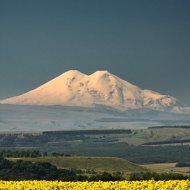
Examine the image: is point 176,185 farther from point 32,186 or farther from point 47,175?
point 47,175

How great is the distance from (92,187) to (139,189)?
4.88 metres

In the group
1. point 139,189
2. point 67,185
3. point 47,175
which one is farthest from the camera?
point 47,175

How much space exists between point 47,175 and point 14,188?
124 metres

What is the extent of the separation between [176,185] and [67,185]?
1198 centimetres

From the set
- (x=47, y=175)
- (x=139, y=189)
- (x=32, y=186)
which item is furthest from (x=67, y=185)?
(x=47, y=175)

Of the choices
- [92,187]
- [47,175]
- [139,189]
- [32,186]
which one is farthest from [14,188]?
[47,175]

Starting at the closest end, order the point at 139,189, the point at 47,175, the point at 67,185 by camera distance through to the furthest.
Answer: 1. the point at 139,189
2. the point at 67,185
3. the point at 47,175

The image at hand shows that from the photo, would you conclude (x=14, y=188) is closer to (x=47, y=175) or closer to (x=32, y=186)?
(x=32, y=186)

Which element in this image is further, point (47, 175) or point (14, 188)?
point (47, 175)

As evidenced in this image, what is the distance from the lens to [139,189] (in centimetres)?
7350

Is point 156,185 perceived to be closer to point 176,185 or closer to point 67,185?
point 176,185

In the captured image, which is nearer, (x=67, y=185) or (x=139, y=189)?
(x=139, y=189)

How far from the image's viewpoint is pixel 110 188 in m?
74.3

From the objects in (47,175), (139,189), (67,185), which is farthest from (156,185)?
(47,175)
